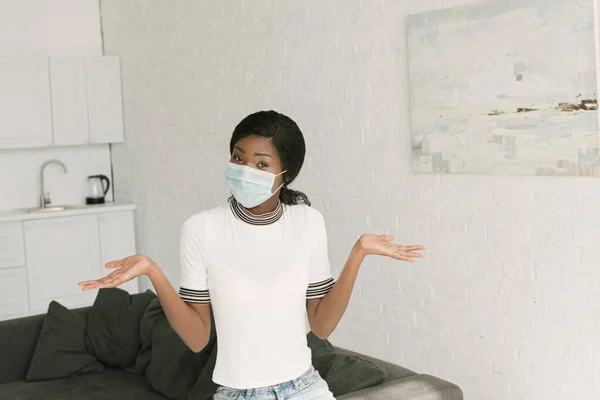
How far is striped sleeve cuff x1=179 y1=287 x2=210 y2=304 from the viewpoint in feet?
6.85

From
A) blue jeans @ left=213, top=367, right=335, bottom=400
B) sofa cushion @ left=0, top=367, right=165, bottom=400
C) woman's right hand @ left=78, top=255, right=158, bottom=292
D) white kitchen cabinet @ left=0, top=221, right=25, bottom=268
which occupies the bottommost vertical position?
sofa cushion @ left=0, top=367, right=165, bottom=400

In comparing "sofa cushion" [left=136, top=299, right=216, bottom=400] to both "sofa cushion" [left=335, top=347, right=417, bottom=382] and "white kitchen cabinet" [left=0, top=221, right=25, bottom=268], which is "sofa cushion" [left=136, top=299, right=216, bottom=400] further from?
"white kitchen cabinet" [left=0, top=221, right=25, bottom=268]

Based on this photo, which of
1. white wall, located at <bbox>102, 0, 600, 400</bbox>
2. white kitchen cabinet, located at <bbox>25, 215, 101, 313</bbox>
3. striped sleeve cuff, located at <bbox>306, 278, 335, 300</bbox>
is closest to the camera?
striped sleeve cuff, located at <bbox>306, 278, 335, 300</bbox>

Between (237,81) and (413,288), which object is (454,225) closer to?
(413,288)


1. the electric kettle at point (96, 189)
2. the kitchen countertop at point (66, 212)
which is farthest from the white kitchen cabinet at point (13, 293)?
the electric kettle at point (96, 189)

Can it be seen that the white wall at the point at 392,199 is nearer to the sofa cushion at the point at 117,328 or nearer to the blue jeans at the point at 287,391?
the sofa cushion at the point at 117,328

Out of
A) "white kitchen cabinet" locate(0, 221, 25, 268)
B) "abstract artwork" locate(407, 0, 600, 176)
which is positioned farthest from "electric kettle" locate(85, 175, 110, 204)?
"abstract artwork" locate(407, 0, 600, 176)

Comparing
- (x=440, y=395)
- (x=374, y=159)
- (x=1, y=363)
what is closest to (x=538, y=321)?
(x=440, y=395)

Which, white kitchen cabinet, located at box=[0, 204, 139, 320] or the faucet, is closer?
white kitchen cabinet, located at box=[0, 204, 139, 320]

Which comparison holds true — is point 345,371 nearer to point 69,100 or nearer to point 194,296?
point 194,296

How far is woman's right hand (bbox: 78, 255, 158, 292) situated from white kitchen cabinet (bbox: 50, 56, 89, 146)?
15.8 ft

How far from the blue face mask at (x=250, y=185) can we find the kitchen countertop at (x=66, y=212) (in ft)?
14.6

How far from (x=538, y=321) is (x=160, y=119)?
3581 millimetres

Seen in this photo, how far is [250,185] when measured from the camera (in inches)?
82.1
